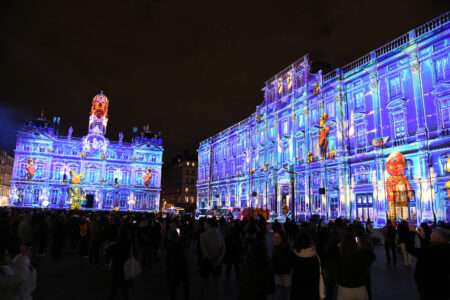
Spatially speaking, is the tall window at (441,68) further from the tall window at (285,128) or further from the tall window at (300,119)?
the tall window at (285,128)

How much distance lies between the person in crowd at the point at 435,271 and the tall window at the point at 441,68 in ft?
96.9

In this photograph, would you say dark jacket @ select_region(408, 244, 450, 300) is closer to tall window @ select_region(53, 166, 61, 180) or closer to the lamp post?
the lamp post

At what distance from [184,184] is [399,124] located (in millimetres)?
83431

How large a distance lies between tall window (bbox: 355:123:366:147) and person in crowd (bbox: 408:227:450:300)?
33.3 metres

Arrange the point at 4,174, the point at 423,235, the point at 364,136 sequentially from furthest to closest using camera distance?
the point at 4,174 < the point at 364,136 < the point at 423,235

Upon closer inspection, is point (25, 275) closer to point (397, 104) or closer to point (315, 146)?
point (397, 104)

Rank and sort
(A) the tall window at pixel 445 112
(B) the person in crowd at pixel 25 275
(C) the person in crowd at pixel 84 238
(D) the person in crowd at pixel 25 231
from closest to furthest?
(B) the person in crowd at pixel 25 275 < (D) the person in crowd at pixel 25 231 < (C) the person in crowd at pixel 84 238 < (A) the tall window at pixel 445 112

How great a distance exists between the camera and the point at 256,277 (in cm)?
573

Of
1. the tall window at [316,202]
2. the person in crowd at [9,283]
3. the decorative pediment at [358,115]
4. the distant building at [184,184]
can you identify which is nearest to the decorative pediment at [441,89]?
the decorative pediment at [358,115]

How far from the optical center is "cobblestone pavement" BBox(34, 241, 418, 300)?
998 centimetres

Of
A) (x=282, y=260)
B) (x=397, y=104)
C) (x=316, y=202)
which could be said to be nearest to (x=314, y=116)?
(x=316, y=202)

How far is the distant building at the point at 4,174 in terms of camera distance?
100375 mm

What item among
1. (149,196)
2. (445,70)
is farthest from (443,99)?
(149,196)

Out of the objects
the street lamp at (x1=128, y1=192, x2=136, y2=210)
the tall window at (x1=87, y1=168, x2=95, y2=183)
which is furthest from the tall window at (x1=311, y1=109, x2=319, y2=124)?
the tall window at (x1=87, y1=168, x2=95, y2=183)
